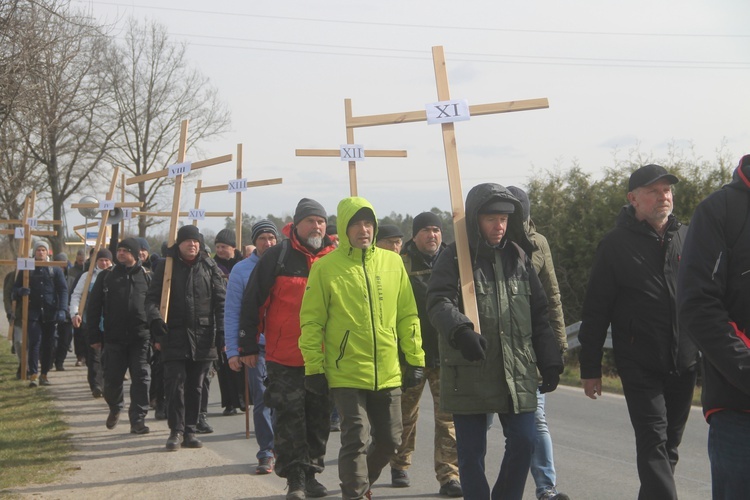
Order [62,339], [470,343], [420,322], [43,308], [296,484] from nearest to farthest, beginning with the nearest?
[470,343] < [296,484] < [420,322] < [43,308] < [62,339]

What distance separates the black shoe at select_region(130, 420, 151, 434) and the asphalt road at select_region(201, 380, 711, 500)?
2.10 ft

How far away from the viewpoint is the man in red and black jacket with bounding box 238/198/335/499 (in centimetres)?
662

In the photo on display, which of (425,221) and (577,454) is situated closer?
(425,221)

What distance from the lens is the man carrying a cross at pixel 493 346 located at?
16.4 feet

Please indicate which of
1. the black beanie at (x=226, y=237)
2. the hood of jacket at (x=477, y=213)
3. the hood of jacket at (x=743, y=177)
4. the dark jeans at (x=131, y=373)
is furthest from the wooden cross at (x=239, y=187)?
the hood of jacket at (x=743, y=177)

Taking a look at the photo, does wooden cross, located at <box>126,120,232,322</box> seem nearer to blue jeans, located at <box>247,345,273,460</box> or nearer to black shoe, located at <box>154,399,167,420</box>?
blue jeans, located at <box>247,345,273,460</box>

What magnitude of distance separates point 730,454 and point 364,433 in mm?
2718

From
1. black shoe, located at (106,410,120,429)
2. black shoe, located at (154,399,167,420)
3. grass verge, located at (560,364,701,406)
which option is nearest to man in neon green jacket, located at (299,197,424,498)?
black shoe, located at (106,410,120,429)

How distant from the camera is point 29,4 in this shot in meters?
9.41

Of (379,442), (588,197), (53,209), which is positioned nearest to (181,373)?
(379,442)

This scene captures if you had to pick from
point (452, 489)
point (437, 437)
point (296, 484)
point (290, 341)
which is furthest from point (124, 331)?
point (452, 489)

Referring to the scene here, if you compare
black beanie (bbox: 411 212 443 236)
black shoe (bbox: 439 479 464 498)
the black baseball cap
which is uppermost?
black beanie (bbox: 411 212 443 236)

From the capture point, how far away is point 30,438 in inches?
364

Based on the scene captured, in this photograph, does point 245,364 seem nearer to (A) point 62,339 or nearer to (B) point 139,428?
(B) point 139,428
